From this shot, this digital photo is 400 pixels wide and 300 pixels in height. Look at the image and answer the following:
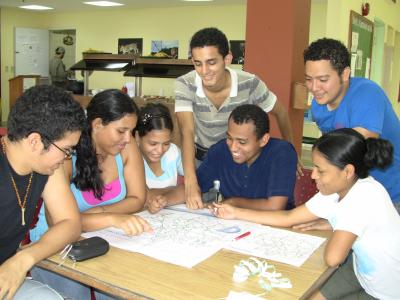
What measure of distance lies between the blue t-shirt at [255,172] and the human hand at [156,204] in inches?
16.1

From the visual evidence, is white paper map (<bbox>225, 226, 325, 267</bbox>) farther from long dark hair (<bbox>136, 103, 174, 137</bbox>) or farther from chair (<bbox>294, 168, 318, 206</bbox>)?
chair (<bbox>294, 168, 318, 206</bbox>)

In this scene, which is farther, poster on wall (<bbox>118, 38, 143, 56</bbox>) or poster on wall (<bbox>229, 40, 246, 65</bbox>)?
poster on wall (<bbox>118, 38, 143, 56</bbox>)

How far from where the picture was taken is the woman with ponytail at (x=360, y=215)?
4.74 ft

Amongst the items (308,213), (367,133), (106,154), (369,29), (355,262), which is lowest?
(355,262)

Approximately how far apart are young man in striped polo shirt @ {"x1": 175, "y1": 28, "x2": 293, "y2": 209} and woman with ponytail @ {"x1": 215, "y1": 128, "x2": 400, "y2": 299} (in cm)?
72

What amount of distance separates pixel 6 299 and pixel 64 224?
0.99ft

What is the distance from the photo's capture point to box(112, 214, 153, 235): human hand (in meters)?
1.53

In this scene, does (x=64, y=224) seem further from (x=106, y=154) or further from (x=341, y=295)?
(x=341, y=295)

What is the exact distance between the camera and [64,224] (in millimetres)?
1450

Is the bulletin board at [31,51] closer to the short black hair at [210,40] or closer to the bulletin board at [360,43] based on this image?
the bulletin board at [360,43]

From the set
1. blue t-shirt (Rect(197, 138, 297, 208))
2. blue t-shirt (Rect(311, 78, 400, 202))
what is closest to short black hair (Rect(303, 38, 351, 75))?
blue t-shirt (Rect(311, 78, 400, 202))

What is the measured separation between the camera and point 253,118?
6.83 ft


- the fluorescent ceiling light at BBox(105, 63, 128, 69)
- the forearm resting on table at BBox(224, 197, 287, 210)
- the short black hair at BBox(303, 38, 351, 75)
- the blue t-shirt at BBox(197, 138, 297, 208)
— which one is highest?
the fluorescent ceiling light at BBox(105, 63, 128, 69)

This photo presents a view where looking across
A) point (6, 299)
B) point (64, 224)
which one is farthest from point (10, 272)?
point (64, 224)
